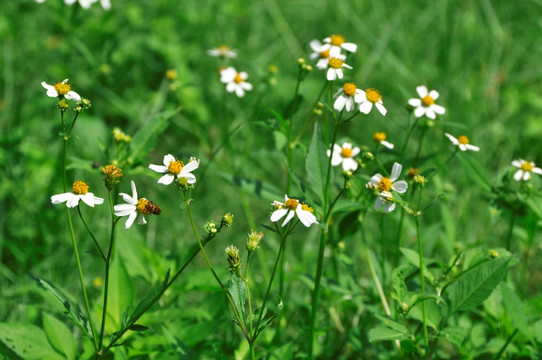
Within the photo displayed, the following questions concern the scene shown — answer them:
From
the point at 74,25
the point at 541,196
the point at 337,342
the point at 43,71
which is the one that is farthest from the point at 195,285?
the point at 43,71

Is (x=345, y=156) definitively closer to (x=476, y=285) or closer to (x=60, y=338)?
(x=476, y=285)

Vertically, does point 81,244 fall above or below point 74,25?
below

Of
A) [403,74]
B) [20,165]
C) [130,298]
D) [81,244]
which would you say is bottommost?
[81,244]

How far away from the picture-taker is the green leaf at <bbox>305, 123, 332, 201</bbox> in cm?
168

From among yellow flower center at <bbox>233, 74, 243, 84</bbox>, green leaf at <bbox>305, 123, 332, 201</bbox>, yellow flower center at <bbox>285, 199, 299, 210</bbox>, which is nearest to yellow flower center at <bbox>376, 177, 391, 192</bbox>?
green leaf at <bbox>305, 123, 332, 201</bbox>

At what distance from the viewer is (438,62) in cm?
429

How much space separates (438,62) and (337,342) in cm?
273

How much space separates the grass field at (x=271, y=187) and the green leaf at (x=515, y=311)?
1 cm

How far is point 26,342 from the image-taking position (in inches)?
68.8

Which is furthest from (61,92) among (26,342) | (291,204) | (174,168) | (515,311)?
(515,311)

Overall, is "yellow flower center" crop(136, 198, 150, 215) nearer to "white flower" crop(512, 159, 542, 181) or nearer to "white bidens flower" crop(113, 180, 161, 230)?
"white bidens flower" crop(113, 180, 161, 230)

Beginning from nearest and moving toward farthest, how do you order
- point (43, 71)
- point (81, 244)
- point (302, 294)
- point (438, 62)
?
point (302, 294)
point (81, 244)
point (43, 71)
point (438, 62)

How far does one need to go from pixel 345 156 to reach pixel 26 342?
50.1 inches

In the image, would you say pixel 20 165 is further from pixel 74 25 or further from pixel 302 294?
pixel 302 294
